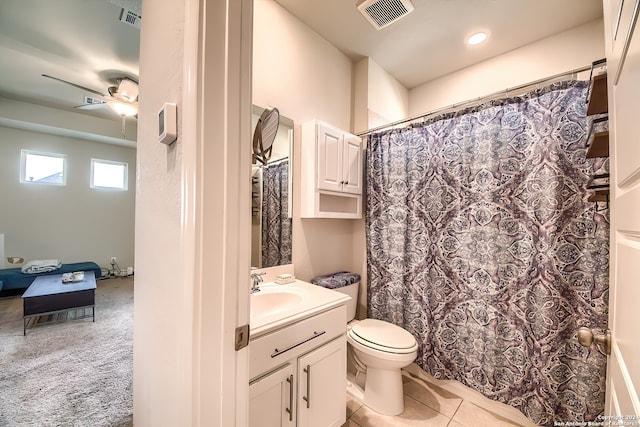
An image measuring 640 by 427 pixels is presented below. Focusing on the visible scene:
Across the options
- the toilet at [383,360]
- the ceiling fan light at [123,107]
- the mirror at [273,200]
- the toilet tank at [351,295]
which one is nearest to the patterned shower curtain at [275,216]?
the mirror at [273,200]

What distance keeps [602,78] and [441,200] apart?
1.01 meters

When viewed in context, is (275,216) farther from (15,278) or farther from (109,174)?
(109,174)

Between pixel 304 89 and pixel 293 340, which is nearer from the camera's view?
pixel 293 340

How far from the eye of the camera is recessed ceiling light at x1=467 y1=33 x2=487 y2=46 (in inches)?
77.0

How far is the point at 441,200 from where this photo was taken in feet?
5.63

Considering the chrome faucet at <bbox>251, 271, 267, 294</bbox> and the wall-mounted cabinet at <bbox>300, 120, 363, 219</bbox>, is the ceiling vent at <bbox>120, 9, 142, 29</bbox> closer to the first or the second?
the wall-mounted cabinet at <bbox>300, 120, 363, 219</bbox>

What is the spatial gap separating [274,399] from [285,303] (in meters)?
0.47

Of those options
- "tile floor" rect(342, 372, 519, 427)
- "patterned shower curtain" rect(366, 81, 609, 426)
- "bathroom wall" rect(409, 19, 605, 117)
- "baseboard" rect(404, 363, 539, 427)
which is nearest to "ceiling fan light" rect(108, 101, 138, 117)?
"patterned shower curtain" rect(366, 81, 609, 426)

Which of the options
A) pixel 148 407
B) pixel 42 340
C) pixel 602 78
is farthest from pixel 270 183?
pixel 42 340

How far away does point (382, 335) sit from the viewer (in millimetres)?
1569

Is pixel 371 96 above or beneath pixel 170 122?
above

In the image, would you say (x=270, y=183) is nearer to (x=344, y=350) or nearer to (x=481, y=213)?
(x=344, y=350)

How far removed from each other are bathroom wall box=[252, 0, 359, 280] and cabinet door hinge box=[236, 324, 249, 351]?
1211 mm

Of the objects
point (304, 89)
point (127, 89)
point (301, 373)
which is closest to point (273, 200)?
point (304, 89)
